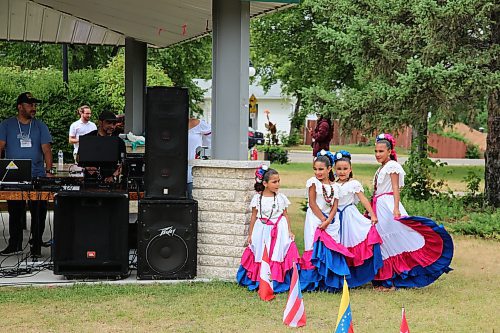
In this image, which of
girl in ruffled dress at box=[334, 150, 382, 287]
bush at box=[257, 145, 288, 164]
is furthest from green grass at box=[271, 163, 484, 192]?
girl in ruffled dress at box=[334, 150, 382, 287]

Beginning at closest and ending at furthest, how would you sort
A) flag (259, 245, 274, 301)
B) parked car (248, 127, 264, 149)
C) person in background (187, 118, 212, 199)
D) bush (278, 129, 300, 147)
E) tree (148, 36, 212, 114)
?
flag (259, 245, 274, 301)
person in background (187, 118, 212, 199)
tree (148, 36, 212, 114)
parked car (248, 127, 264, 149)
bush (278, 129, 300, 147)

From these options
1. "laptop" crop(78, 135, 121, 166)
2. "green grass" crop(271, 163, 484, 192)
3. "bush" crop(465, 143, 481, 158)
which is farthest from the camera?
"bush" crop(465, 143, 481, 158)

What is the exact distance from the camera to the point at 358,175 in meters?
27.8

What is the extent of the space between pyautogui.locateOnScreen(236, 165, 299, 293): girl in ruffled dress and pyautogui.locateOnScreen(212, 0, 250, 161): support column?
0.75 metres

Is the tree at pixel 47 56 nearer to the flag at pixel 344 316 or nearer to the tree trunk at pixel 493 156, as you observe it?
the tree trunk at pixel 493 156

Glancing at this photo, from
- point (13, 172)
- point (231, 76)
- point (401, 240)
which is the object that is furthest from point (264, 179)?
point (13, 172)

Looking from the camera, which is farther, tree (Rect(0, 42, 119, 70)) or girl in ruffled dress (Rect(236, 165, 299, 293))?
tree (Rect(0, 42, 119, 70))

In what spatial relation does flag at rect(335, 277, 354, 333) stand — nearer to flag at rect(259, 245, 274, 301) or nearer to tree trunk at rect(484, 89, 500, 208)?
flag at rect(259, 245, 274, 301)

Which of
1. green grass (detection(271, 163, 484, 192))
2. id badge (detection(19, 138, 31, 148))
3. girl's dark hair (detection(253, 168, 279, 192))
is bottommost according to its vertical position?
green grass (detection(271, 163, 484, 192))

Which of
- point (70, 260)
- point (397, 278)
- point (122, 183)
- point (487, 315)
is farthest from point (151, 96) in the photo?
point (487, 315)

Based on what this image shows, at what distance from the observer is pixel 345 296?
542cm

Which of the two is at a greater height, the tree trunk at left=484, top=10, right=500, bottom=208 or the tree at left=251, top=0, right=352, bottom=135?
the tree at left=251, top=0, right=352, bottom=135

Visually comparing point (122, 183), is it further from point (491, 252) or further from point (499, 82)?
point (499, 82)

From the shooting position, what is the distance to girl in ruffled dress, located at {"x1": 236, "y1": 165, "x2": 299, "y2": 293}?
28.7 feet
